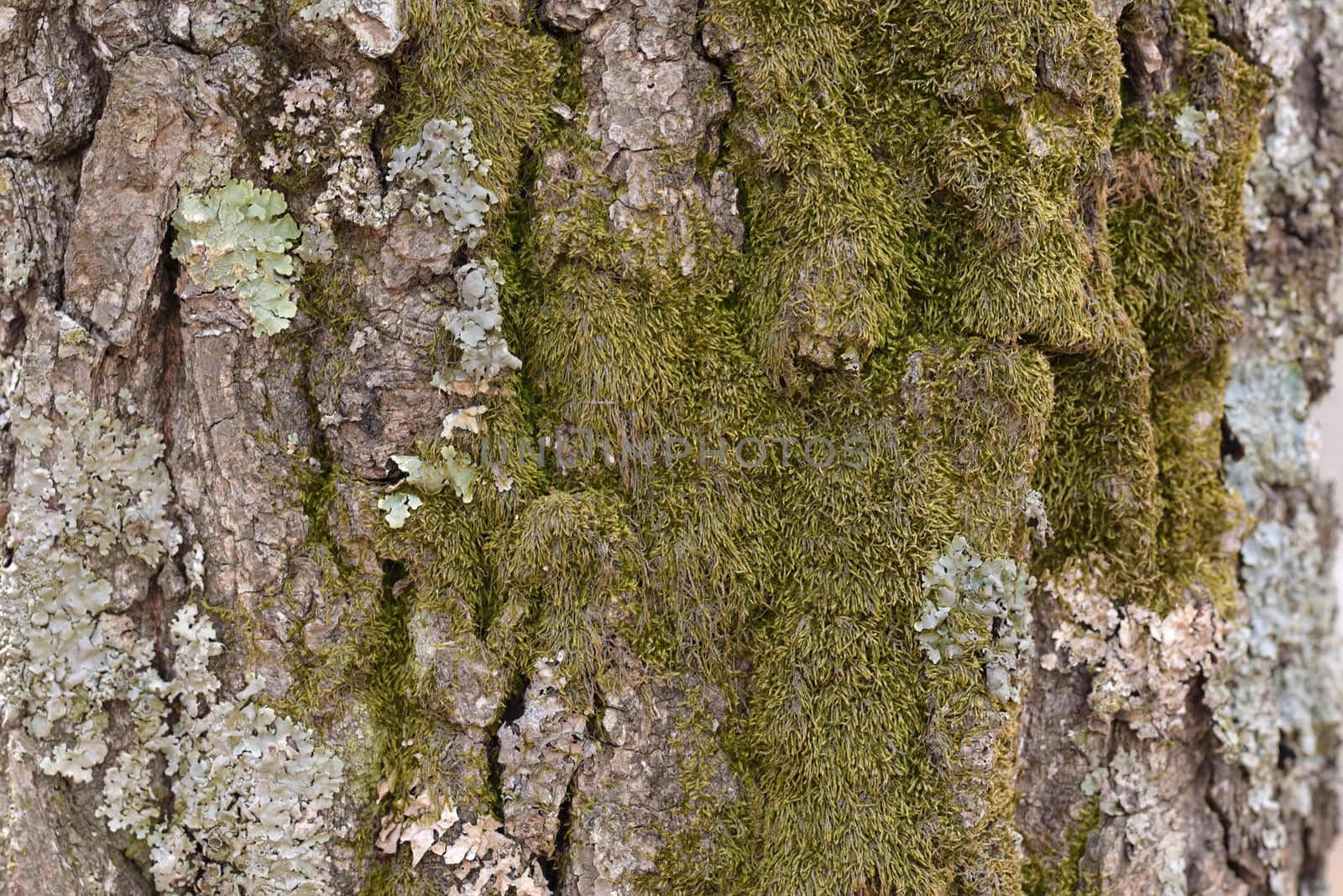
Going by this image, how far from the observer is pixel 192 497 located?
1.97 metres

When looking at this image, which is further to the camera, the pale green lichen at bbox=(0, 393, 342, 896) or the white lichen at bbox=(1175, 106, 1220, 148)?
the white lichen at bbox=(1175, 106, 1220, 148)

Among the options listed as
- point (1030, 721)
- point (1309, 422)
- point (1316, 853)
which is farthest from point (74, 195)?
point (1316, 853)

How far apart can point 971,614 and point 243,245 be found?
66.4 inches

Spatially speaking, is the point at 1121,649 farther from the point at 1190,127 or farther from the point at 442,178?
the point at 442,178

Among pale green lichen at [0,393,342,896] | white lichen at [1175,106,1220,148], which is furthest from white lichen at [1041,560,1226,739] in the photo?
pale green lichen at [0,393,342,896]

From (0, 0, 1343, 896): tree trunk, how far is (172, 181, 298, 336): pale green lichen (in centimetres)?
1

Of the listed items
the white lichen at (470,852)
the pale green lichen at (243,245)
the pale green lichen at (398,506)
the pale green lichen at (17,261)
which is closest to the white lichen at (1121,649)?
the white lichen at (470,852)

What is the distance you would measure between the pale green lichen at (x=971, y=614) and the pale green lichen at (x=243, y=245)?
1.46 meters

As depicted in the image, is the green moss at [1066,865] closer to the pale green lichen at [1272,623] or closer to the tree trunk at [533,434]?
the tree trunk at [533,434]

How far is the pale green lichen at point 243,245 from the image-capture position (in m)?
1.88

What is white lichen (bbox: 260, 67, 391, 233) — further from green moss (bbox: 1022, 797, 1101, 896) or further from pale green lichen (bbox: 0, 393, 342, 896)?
green moss (bbox: 1022, 797, 1101, 896)

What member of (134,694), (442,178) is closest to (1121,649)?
(442,178)

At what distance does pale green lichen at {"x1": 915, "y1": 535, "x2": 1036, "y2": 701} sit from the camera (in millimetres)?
1923

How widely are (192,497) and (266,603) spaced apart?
0.92 ft
